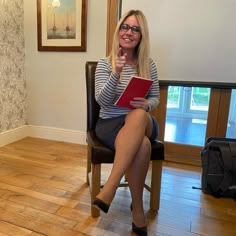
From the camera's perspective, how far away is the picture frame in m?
2.35

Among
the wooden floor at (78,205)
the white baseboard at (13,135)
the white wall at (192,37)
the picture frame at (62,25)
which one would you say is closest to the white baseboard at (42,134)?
the white baseboard at (13,135)

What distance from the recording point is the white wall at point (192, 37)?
76.3 inches

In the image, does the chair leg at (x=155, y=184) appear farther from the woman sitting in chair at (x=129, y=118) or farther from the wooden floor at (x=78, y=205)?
the woman sitting in chair at (x=129, y=118)

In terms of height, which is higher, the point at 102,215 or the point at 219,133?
the point at 219,133

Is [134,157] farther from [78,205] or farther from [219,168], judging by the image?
[219,168]

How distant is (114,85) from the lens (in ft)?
4.20

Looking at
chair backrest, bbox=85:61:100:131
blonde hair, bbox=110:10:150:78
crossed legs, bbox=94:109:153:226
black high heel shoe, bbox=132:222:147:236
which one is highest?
blonde hair, bbox=110:10:150:78

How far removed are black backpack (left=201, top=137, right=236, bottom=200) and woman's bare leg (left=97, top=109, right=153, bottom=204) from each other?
0.69m

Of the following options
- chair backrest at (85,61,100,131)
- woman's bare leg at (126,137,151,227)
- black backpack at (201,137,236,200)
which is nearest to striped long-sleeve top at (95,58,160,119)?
chair backrest at (85,61,100,131)

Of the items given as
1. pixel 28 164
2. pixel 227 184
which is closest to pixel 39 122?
pixel 28 164

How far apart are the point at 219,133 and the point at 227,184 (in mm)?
605

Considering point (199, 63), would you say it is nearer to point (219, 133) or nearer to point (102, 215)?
point (219, 133)

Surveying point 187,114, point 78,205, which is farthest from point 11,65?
point 187,114

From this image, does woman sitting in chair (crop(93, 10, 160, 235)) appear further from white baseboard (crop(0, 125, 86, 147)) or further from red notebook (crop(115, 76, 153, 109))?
white baseboard (crop(0, 125, 86, 147))
